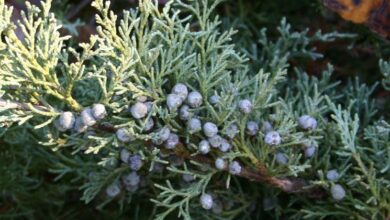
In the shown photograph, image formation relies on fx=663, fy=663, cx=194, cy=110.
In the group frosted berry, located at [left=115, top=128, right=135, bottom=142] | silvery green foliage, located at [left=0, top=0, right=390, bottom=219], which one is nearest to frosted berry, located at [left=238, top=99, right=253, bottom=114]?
silvery green foliage, located at [left=0, top=0, right=390, bottom=219]

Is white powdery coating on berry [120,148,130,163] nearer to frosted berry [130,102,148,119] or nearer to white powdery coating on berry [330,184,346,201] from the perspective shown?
frosted berry [130,102,148,119]

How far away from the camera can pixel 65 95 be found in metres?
→ 0.62

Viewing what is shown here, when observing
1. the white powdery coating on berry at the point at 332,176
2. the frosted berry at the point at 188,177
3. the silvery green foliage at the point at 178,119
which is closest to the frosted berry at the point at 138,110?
the silvery green foliage at the point at 178,119

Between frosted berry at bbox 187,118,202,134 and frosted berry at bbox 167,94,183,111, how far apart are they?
0.02 m

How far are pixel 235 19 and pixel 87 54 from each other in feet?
1.07

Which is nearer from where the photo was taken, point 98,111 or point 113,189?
point 98,111

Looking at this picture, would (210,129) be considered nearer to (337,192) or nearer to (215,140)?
(215,140)

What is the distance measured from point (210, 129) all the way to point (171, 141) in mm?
40

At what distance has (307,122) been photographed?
69 cm

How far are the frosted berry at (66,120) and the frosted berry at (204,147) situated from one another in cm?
13

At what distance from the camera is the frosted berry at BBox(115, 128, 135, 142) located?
0.63m

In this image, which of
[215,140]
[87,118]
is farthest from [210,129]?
[87,118]

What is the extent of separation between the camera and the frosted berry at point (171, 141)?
0.64m

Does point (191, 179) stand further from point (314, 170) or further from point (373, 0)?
point (373, 0)
